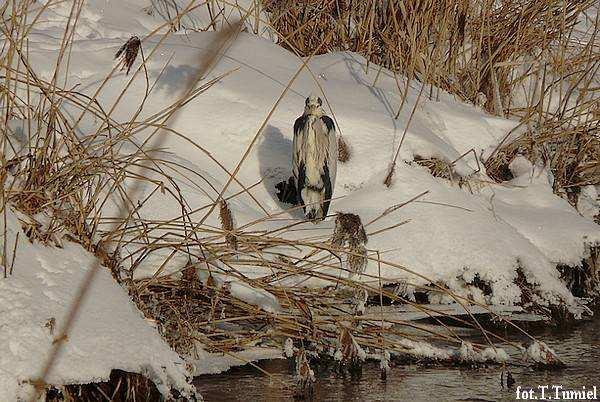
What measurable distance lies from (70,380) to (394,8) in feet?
10.7

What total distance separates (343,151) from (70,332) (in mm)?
2118

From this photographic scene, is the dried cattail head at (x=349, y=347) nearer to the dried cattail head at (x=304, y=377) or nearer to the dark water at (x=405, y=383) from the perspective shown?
the dark water at (x=405, y=383)

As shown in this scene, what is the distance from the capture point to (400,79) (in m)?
4.84

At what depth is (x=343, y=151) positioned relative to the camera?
13.5ft

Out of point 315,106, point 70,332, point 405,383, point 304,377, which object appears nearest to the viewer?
point 70,332

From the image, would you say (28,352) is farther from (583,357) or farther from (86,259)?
(583,357)

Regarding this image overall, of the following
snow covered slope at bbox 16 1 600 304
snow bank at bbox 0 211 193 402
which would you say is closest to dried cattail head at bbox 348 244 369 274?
snow covered slope at bbox 16 1 600 304

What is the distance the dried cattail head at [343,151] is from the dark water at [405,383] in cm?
135

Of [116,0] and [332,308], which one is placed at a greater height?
[116,0]

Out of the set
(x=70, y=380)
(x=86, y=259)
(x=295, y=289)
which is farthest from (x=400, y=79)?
(x=70, y=380)

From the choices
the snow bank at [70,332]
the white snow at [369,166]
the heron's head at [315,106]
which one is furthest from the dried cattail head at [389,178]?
the snow bank at [70,332]

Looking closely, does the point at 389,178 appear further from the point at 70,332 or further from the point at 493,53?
the point at 70,332

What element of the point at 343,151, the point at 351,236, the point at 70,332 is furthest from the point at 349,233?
the point at 70,332

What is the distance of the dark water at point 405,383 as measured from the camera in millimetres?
2633
